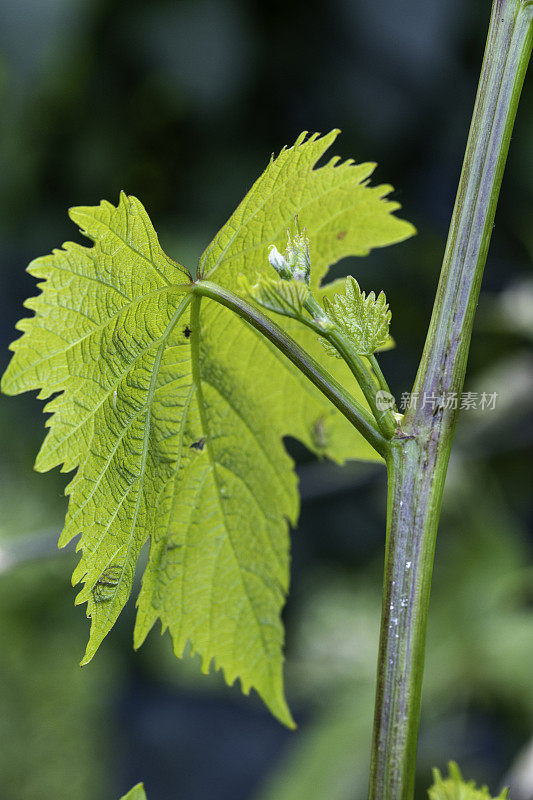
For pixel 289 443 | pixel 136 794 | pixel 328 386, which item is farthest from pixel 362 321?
pixel 289 443

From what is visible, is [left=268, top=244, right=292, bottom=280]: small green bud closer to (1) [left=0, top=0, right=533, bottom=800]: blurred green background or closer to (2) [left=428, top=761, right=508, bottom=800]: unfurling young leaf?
(2) [left=428, top=761, right=508, bottom=800]: unfurling young leaf

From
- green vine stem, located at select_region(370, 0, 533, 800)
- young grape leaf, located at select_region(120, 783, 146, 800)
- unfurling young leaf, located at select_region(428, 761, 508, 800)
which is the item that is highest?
green vine stem, located at select_region(370, 0, 533, 800)

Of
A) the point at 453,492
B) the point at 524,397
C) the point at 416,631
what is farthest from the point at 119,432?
the point at 453,492

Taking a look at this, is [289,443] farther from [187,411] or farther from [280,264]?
[280,264]

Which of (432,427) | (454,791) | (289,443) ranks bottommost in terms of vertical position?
(454,791)

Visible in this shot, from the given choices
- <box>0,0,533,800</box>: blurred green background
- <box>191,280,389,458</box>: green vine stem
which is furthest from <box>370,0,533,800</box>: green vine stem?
<box>0,0,533,800</box>: blurred green background

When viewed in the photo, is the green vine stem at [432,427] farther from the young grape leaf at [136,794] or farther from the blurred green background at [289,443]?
the blurred green background at [289,443]
